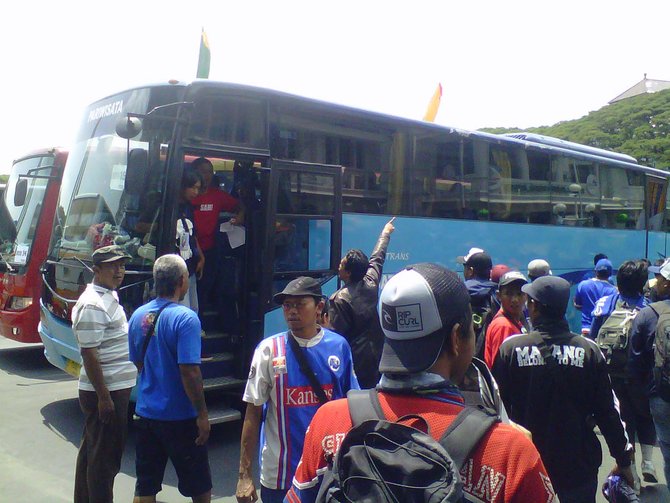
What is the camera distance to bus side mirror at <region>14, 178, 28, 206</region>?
9711 millimetres

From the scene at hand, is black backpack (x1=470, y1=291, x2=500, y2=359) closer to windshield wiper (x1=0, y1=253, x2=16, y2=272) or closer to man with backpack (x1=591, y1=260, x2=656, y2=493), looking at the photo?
man with backpack (x1=591, y1=260, x2=656, y2=493)

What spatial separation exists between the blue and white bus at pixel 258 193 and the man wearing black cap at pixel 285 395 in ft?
9.70

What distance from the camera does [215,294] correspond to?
7.29m

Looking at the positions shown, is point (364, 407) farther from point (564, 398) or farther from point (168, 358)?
point (168, 358)

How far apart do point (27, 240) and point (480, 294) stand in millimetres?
7176

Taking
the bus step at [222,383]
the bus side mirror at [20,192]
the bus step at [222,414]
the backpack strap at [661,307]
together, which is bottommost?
the bus step at [222,414]

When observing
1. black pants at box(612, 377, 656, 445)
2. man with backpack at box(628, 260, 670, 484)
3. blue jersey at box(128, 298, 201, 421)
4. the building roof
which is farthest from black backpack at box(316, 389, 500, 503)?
the building roof

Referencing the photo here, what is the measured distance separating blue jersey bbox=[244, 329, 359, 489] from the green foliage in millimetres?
28635

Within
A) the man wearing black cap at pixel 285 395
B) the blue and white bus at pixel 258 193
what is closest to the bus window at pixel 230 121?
the blue and white bus at pixel 258 193

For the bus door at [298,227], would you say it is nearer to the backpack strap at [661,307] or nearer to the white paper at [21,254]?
the backpack strap at [661,307]

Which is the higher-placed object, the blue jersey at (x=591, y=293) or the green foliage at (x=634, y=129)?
the green foliage at (x=634, y=129)

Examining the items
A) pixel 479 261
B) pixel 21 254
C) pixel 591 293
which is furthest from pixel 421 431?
pixel 21 254

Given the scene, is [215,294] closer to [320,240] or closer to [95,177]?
[320,240]

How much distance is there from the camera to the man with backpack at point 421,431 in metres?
1.52
